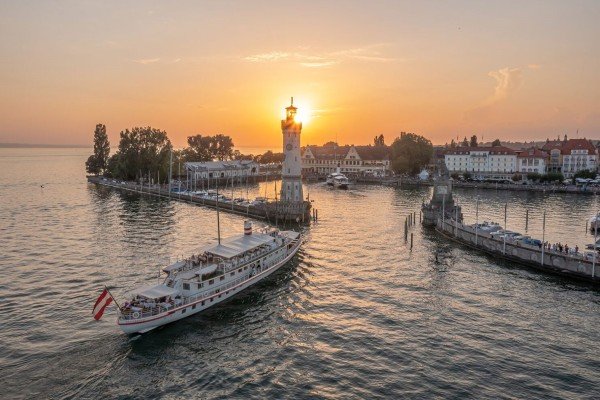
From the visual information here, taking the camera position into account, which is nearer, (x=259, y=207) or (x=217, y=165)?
(x=259, y=207)

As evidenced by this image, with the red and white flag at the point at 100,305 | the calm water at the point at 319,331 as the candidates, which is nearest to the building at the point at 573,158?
the calm water at the point at 319,331

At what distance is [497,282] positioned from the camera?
46938 mm

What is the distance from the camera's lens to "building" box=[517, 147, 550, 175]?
161500mm

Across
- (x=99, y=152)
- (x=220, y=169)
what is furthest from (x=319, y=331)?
(x=99, y=152)

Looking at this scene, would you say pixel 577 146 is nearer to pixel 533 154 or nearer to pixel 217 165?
pixel 533 154

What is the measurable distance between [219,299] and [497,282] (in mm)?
29314

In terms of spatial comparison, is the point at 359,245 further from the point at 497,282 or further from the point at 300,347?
the point at 300,347

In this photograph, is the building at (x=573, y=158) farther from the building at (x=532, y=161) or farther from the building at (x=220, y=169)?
the building at (x=220, y=169)

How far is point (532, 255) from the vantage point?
5181cm

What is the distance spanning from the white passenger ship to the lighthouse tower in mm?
33720

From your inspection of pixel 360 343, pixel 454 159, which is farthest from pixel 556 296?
pixel 454 159

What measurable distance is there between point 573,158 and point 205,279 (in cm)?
16427

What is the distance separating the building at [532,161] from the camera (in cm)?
16150

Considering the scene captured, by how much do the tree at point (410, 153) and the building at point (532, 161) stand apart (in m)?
33.6
